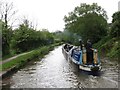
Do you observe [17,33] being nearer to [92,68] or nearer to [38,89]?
[92,68]

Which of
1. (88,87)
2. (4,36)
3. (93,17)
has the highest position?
(93,17)

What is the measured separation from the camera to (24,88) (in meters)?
13.8

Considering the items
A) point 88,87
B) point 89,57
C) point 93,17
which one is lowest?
point 88,87

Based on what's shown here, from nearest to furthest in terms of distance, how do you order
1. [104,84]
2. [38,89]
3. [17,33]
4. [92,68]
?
1. [38,89]
2. [104,84]
3. [92,68]
4. [17,33]

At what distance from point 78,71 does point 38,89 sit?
5923 millimetres

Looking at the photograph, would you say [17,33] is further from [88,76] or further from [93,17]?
[88,76]

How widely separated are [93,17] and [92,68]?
34.9 m

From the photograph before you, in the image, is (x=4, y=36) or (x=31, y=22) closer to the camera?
(x=4, y=36)

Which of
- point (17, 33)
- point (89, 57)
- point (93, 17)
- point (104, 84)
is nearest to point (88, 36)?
point (93, 17)

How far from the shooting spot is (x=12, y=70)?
63.2ft

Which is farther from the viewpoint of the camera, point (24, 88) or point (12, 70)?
point (12, 70)

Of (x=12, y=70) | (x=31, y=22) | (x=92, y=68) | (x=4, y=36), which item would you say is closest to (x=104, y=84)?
(x=92, y=68)

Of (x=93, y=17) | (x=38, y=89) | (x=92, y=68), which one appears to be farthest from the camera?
(x=93, y=17)

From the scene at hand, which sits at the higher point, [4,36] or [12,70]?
[4,36]
